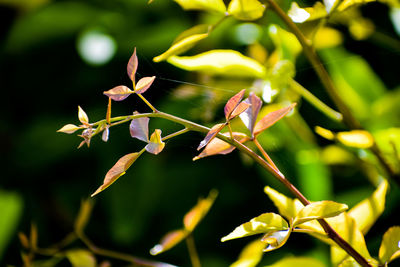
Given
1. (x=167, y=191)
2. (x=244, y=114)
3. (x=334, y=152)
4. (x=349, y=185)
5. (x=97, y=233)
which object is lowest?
(x=97, y=233)

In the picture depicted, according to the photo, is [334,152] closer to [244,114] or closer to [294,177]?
[294,177]

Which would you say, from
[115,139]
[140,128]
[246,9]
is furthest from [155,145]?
[115,139]

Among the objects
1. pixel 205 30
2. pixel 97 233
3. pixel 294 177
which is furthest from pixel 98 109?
pixel 205 30

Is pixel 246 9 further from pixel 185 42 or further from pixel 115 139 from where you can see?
pixel 115 139

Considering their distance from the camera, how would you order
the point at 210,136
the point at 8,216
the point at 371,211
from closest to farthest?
the point at 210,136 < the point at 371,211 < the point at 8,216

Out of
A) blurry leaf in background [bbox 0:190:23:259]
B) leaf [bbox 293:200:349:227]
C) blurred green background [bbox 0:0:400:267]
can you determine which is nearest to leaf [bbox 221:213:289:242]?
leaf [bbox 293:200:349:227]

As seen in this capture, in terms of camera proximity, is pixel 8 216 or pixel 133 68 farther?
pixel 8 216

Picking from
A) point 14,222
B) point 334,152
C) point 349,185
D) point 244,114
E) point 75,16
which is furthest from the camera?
point 75,16
